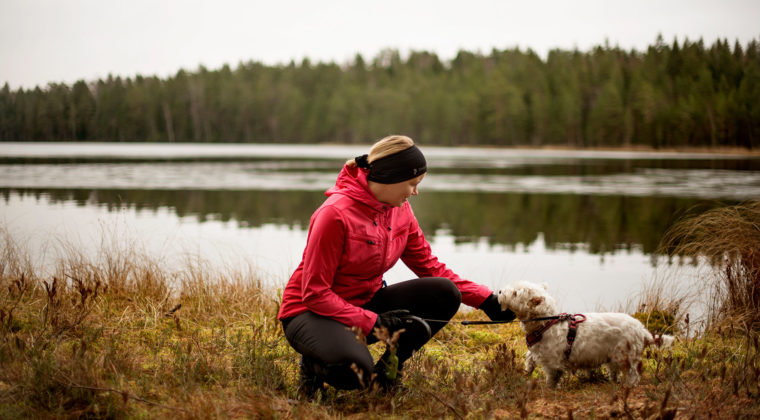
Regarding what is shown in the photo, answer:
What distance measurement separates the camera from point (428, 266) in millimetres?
4031

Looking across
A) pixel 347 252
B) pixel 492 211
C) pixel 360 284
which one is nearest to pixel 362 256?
pixel 347 252

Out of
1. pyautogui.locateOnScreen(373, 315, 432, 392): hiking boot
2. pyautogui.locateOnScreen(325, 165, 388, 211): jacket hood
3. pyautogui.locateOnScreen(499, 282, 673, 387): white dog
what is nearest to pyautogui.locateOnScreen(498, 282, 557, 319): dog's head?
pyautogui.locateOnScreen(499, 282, 673, 387): white dog

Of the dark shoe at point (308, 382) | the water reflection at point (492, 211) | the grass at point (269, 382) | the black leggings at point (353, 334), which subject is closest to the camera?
the grass at point (269, 382)

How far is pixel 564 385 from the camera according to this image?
399 centimetres

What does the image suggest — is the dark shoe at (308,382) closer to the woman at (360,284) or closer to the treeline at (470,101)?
the woman at (360,284)

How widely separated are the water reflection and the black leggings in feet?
29.7

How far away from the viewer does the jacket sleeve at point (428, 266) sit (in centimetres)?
392

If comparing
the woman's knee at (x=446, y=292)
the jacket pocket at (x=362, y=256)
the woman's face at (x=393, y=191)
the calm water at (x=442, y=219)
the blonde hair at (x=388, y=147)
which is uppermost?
the blonde hair at (x=388, y=147)

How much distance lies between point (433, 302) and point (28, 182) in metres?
22.1

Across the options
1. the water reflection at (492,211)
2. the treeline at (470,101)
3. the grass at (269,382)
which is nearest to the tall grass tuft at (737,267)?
the grass at (269,382)

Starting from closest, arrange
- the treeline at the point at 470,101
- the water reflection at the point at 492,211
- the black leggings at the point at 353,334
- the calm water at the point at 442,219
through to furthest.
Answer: the black leggings at the point at 353,334 < the calm water at the point at 442,219 < the water reflection at the point at 492,211 < the treeline at the point at 470,101

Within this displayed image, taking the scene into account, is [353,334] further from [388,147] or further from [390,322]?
[388,147]

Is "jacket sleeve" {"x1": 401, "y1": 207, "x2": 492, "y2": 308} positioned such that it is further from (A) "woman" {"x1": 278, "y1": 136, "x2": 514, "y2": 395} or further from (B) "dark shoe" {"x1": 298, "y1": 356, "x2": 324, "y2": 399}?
(B) "dark shoe" {"x1": 298, "y1": 356, "x2": 324, "y2": 399}

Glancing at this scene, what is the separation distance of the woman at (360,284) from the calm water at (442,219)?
164 inches
